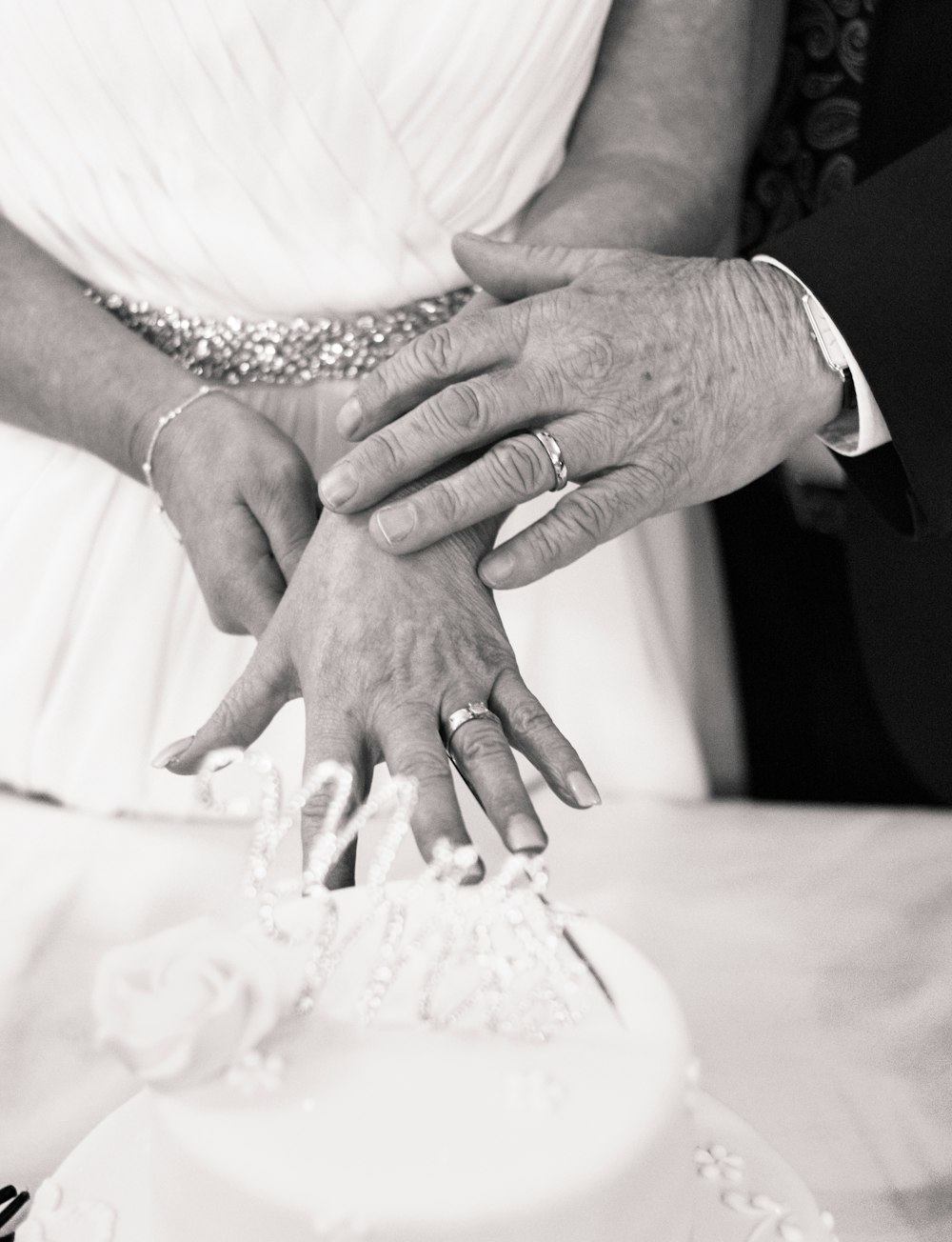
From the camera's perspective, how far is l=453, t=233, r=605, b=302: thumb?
3.83 feet

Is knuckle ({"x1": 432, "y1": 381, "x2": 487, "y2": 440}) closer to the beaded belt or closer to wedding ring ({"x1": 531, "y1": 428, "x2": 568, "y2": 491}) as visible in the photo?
wedding ring ({"x1": 531, "y1": 428, "x2": 568, "y2": 491})

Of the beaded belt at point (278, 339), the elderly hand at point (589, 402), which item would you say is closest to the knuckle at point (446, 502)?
the elderly hand at point (589, 402)

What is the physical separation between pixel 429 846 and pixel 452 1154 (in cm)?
32

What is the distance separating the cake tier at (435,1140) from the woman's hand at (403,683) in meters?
0.25

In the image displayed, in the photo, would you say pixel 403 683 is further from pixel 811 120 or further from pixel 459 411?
pixel 811 120

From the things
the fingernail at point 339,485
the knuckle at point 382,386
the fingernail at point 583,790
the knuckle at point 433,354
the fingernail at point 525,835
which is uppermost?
the knuckle at point 433,354

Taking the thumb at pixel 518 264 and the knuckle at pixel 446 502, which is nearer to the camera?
the knuckle at pixel 446 502

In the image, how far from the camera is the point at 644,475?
1.11 metres

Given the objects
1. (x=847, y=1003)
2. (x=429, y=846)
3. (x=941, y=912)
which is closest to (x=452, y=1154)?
(x=429, y=846)

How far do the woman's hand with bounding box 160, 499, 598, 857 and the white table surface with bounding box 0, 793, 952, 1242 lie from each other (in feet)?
0.62

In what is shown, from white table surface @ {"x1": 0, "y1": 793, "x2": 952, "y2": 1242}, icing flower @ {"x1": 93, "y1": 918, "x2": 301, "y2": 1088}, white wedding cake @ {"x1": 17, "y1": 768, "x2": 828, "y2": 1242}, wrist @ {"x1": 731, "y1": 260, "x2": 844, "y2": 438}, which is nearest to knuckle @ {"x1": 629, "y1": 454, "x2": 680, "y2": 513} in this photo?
wrist @ {"x1": 731, "y1": 260, "x2": 844, "y2": 438}

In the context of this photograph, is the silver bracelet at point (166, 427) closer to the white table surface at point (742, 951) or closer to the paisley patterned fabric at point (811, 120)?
the white table surface at point (742, 951)

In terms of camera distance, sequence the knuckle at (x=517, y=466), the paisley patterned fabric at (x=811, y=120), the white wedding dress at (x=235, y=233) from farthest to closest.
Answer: the paisley patterned fabric at (x=811, y=120) < the white wedding dress at (x=235, y=233) < the knuckle at (x=517, y=466)

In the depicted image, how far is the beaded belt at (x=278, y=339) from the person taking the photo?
1.43m
